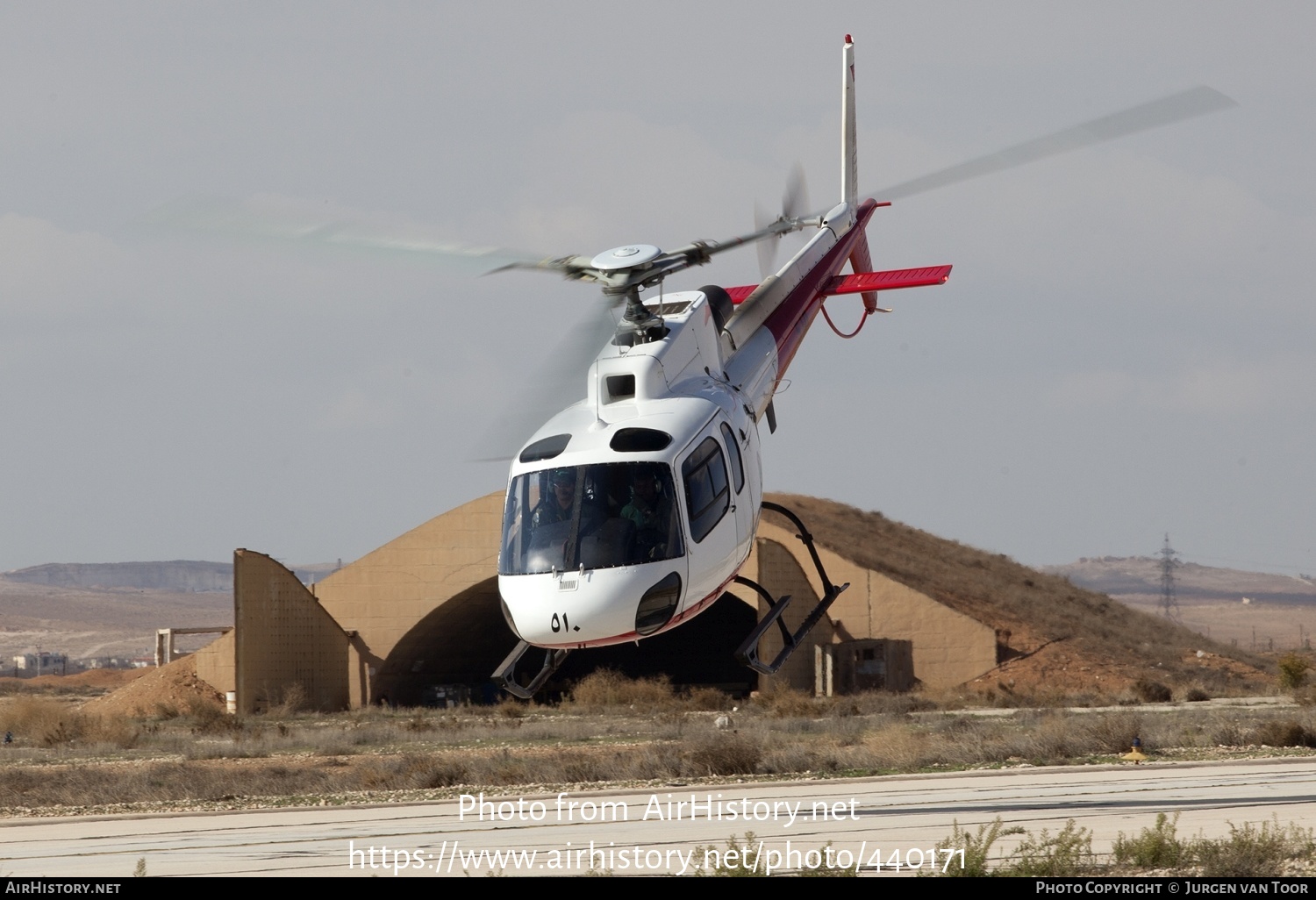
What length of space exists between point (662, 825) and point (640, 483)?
3372 millimetres

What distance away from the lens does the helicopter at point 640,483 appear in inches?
577

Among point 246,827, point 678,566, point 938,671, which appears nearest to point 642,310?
point 678,566

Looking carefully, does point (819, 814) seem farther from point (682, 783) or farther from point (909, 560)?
point (909, 560)

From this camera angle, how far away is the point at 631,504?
14.9m

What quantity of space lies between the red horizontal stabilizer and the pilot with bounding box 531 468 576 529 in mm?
9657

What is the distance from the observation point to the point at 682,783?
66.0ft

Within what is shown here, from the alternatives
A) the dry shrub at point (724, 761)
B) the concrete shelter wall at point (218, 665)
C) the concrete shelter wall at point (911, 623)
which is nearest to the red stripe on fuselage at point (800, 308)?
the dry shrub at point (724, 761)

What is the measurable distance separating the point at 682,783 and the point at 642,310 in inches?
269

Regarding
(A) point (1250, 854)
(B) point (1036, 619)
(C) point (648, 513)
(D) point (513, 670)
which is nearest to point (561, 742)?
(D) point (513, 670)

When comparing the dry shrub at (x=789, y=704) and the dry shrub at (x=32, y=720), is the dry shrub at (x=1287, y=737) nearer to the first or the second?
the dry shrub at (x=789, y=704)

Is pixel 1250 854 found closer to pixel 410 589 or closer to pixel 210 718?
pixel 210 718

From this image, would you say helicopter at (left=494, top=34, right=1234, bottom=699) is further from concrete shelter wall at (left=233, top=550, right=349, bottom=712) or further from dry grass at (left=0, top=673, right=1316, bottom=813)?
concrete shelter wall at (left=233, top=550, right=349, bottom=712)

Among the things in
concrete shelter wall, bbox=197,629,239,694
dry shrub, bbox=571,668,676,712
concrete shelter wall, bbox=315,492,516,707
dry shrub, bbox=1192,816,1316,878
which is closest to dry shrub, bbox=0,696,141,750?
Result: concrete shelter wall, bbox=197,629,239,694
